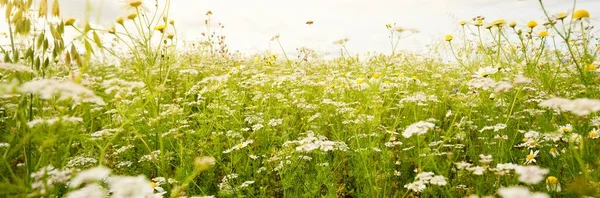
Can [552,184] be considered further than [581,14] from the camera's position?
No

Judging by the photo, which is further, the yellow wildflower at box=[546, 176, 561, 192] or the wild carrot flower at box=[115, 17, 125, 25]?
the wild carrot flower at box=[115, 17, 125, 25]

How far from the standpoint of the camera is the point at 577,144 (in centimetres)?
312

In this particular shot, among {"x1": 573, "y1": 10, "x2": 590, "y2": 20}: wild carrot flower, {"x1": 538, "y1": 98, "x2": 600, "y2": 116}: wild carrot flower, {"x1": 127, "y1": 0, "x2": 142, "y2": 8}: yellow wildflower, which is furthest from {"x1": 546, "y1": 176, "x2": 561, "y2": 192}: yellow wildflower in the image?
{"x1": 127, "y1": 0, "x2": 142, "y2": 8}: yellow wildflower

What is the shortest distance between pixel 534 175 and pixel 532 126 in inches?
107

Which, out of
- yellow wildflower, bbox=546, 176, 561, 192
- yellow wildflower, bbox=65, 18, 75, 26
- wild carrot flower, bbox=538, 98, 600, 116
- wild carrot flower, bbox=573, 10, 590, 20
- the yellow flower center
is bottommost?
yellow wildflower, bbox=546, 176, 561, 192

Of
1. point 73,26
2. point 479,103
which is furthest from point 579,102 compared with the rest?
point 73,26

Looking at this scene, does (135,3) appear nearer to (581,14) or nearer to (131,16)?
(131,16)

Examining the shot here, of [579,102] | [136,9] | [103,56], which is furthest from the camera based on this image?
[103,56]

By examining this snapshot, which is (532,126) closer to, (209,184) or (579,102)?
(579,102)

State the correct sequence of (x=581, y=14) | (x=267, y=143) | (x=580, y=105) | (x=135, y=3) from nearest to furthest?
(x=580, y=105)
(x=135, y=3)
(x=581, y=14)
(x=267, y=143)

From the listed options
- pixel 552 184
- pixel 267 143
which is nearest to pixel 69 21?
pixel 267 143

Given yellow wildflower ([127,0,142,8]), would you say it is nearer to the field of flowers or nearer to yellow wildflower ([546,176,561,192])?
the field of flowers

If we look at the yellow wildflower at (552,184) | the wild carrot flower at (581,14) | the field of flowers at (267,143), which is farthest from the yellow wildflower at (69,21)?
the wild carrot flower at (581,14)

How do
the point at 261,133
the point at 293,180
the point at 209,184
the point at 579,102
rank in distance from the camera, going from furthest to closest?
the point at 261,133, the point at 209,184, the point at 293,180, the point at 579,102
